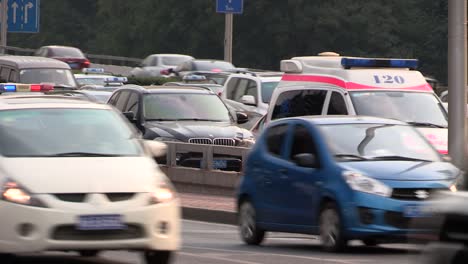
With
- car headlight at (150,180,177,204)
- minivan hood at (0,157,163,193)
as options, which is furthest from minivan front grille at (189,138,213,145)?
car headlight at (150,180,177,204)

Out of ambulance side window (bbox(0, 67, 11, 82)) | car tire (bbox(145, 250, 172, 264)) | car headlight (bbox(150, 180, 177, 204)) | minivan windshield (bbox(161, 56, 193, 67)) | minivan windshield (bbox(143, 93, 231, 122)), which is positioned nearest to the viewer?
car headlight (bbox(150, 180, 177, 204))

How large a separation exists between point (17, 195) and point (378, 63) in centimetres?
1211

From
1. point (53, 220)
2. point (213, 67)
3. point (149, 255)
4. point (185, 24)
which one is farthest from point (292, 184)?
point (185, 24)

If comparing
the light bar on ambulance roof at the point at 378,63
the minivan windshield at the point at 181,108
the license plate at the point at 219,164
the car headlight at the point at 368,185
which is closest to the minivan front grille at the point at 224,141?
the minivan windshield at the point at 181,108

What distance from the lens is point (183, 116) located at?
2766 cm

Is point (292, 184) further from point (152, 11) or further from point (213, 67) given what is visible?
point (152, 11)

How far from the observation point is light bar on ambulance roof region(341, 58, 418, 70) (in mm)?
23562

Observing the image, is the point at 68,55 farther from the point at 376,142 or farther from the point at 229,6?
the point at 376,142

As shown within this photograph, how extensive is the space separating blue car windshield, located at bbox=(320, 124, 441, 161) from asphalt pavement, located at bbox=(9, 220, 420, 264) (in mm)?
1053

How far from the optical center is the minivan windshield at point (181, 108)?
2753 cm

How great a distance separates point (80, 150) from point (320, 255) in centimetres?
351

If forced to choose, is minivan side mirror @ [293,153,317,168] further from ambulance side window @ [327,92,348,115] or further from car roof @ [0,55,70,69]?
car roof @ [0,55,70,69]

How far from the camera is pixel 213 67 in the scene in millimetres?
57438

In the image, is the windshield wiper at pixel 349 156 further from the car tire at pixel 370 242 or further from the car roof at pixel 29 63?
the car roof at pixel 29 63
